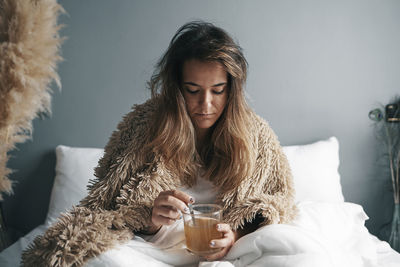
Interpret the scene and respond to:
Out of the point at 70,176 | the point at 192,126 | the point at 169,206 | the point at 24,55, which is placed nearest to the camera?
the point at 24,55

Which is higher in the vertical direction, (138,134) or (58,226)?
(138,134)

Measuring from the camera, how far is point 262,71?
A: 189cm

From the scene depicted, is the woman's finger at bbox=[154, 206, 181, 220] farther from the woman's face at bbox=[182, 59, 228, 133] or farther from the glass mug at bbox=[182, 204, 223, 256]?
the woman's face at bbox=[182, 59, 228, 133]

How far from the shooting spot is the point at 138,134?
1.21 m

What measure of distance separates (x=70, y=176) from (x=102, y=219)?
2.56 ft

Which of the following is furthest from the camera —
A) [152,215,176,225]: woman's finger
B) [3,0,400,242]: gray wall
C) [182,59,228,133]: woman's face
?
[3,0,400,242]: gray wall

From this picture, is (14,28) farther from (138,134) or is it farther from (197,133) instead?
(197,133)

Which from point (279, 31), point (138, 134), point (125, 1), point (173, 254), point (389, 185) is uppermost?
point (125, 1)

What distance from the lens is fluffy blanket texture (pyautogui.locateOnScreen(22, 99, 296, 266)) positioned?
Answer: 885 millimetres

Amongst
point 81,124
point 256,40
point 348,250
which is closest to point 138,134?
point 81,124

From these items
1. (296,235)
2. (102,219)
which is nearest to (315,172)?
(296,235)

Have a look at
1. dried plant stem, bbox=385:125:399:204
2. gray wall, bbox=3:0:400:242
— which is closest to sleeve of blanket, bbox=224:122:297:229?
gray wall, bbox=3:0:400:242

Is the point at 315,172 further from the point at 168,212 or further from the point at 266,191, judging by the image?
the point at 168,212

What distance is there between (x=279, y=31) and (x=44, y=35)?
1.61 metres
